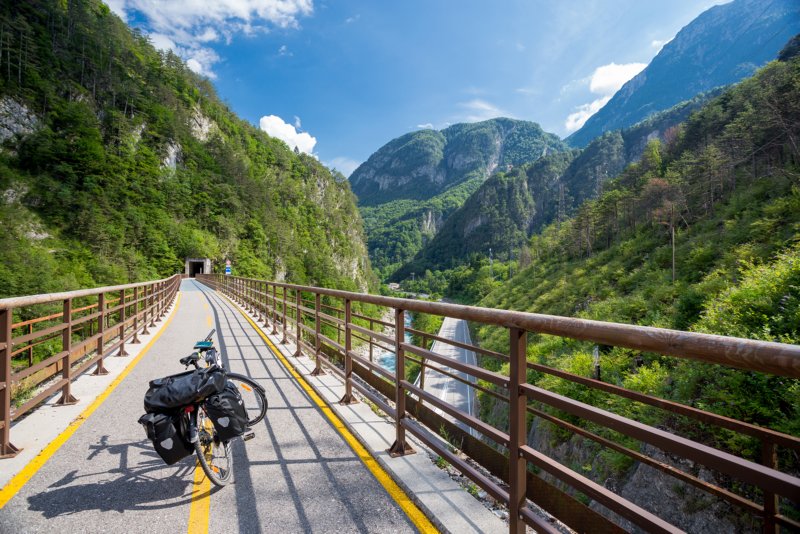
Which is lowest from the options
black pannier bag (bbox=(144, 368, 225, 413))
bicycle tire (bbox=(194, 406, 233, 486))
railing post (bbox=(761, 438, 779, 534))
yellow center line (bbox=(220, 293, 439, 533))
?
yellow center line (bbox=(220, 293, 439, 533))

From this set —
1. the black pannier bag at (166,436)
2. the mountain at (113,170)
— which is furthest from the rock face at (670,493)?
the mountain at (113,170)

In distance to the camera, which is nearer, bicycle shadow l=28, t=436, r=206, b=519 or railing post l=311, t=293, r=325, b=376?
bicycle shadow l=28, t=436, r=206, b=519

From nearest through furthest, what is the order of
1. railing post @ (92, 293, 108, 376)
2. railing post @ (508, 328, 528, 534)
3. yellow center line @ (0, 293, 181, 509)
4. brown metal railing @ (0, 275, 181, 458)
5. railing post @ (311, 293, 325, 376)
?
railing post @ (508, 328, 528, 534) → yellow center line @ (0, 293, 181, 509) → brown metal railing @ (0, 275, 181, 458) → railing post @ (92, 293, 108, 376) → railing post @ (311, 293, 325, 376)

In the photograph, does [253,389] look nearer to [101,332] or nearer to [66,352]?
[66,352]

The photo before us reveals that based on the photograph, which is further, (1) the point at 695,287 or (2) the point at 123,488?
(1) the point at 695,287

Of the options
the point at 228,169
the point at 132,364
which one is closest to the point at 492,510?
the point at 132,364

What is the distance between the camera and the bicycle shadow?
117 inches

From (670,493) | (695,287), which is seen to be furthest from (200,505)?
(695,287)

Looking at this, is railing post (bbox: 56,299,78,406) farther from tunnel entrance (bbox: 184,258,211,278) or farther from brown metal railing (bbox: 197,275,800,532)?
tunnel entrance (bbox: 184,258,211,278)

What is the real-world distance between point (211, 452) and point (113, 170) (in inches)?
3020

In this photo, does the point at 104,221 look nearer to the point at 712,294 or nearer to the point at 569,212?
the point at 712,294

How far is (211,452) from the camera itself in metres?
3.40

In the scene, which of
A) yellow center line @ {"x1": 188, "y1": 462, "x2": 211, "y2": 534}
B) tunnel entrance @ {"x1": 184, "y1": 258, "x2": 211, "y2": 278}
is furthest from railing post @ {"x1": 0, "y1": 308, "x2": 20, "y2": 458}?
tunnel entrance @ {"x1": 184, "y1": 258, "x2": 211, "y2": 278}

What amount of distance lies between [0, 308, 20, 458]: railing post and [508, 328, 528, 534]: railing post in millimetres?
4163
